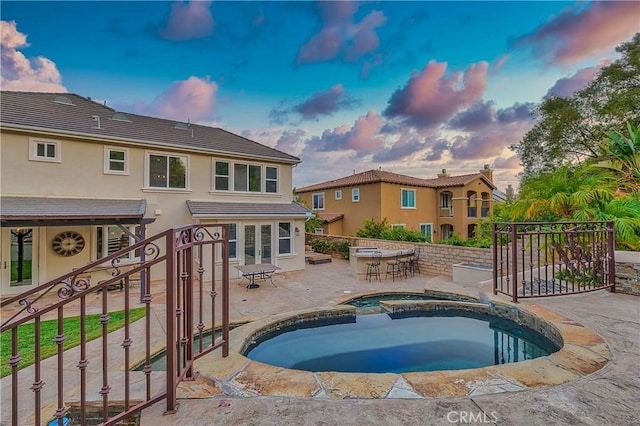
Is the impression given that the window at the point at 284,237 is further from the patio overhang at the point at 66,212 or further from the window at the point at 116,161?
the window at the point at 116,161

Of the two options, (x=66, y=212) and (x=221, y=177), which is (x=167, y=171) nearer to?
(x=221, y=177)

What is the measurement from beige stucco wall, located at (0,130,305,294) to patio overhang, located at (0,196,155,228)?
1.49 ft

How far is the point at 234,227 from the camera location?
12273 millimetres

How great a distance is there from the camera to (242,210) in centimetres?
1235

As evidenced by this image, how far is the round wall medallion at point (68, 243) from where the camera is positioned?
9789mm

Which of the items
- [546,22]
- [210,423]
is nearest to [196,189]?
[210,423]

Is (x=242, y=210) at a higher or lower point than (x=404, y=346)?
higher

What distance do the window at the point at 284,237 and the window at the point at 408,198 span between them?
12.9m

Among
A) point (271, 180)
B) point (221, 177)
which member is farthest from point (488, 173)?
point (221, 177)

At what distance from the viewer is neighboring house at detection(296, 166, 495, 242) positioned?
73.4 feet

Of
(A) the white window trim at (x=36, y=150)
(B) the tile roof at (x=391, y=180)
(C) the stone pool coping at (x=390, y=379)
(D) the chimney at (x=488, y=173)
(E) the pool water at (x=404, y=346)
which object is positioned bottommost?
(E) the pool water at (x=404, y=346)

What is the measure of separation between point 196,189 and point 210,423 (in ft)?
36.9

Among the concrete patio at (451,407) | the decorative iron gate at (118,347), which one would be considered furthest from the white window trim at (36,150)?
the concrete patio at (451,407)

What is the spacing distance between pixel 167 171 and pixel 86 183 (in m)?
2.65
